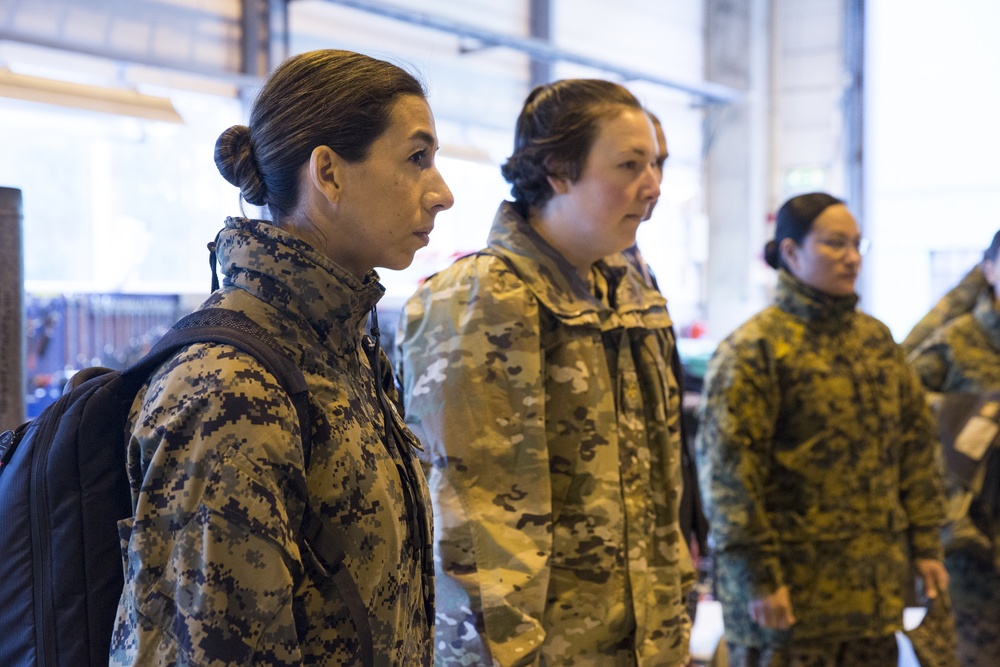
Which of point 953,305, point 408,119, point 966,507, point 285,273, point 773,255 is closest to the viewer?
point 285,273

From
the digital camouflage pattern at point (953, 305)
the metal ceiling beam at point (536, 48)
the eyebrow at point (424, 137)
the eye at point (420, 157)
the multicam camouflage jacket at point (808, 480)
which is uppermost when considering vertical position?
the metal ceiling beam at point (536, 48)

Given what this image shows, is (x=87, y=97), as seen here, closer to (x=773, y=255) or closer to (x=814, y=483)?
(x=773, y=255)

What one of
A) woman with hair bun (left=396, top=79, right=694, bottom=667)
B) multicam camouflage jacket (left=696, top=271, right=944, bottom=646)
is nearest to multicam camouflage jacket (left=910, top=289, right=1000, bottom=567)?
multicam camouflage jacket (left=696, top=271, right=944, bottom=646)

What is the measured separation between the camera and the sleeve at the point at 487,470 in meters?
1.66

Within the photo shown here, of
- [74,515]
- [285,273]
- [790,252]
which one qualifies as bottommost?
[74,515]

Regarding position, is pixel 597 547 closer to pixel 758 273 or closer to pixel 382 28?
pixel 382 28

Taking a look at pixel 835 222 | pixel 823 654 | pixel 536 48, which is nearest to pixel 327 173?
pixel 835 222

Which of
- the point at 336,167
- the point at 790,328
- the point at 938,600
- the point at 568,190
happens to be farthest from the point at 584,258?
the point at 938,600

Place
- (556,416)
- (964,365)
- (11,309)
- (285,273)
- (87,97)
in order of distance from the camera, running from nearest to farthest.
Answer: (285,273)
(11,309)
(556,416)
(964,365)
(87,97)

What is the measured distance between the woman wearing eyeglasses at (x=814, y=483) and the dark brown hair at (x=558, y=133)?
0.96 metres

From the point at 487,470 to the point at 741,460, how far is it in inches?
43.6

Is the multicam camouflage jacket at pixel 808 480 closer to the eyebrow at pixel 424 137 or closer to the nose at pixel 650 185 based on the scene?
the nose at pixel 650 185

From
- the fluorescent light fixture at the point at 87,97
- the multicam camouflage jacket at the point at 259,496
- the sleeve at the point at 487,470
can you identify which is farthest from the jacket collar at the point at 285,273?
the fluorescent light fixture at the point at 87,97

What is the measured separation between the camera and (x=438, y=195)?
4.23 feet
